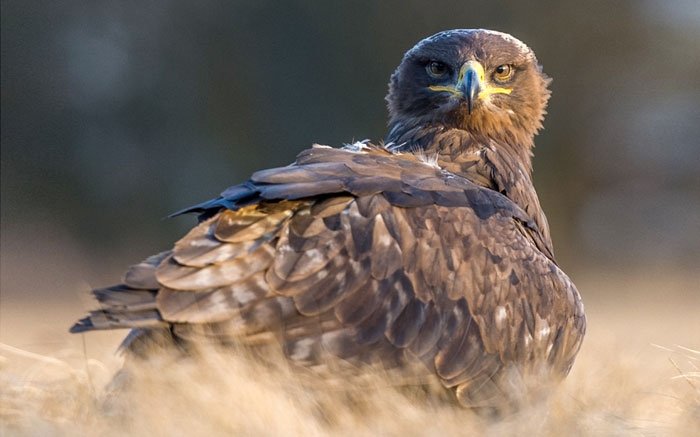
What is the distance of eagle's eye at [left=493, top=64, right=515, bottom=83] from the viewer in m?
6.21

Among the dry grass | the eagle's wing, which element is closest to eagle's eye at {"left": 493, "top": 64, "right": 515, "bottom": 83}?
the eagle's wing

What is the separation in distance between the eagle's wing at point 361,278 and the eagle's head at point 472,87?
1.15m

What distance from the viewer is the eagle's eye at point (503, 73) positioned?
621 cm

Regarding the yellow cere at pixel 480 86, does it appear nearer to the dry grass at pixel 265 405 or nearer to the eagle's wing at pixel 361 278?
the eagle's wing at pixel 361 278

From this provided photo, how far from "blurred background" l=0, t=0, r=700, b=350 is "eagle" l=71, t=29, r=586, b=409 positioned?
1237cm

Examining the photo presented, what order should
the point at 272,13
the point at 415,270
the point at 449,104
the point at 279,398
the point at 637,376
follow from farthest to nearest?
the point at 272,13
the point at 449,104
the point at 637,376
the point at 415,270
the point at 279,398

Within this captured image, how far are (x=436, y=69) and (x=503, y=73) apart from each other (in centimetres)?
37

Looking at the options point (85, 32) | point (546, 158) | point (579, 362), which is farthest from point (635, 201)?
point (579, 362)

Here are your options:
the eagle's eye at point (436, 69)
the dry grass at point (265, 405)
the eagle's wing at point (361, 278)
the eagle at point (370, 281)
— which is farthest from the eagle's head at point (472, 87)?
the dry grass at point (265, 405)

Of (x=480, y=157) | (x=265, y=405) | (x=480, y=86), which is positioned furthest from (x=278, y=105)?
(x=265, y=405)

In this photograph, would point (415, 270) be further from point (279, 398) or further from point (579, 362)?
point (579, 362)

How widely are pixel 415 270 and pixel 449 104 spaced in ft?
5.93

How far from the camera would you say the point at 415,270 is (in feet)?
14.8

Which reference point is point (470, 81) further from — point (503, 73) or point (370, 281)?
point (370, 281)
